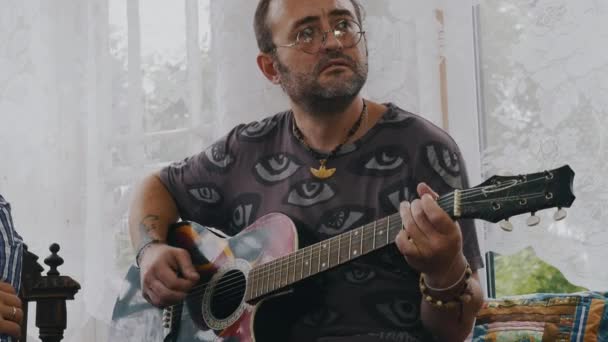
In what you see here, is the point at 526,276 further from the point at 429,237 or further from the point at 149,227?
the point at 429,237

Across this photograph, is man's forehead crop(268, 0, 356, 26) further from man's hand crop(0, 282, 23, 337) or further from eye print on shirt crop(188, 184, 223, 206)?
man's hand crop(0, 282, 23, 337)

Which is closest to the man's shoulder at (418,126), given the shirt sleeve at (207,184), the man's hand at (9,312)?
the shirt sleeve at (207,184)

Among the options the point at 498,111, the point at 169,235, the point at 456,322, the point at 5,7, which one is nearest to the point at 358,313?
the point at 456,322

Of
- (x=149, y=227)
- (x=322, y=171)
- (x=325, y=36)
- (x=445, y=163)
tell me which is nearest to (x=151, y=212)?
(x=149, y=227)

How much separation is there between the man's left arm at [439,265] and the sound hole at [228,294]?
0.34 metres

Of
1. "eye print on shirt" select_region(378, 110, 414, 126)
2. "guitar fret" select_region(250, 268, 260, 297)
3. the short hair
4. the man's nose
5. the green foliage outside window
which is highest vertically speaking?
the short hair

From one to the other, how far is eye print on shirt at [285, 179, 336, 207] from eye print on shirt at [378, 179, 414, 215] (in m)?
0.10

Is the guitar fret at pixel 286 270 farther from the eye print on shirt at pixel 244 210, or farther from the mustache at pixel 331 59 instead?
the mustache at pixel 331 59

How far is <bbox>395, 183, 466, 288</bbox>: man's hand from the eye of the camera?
1.33 metres

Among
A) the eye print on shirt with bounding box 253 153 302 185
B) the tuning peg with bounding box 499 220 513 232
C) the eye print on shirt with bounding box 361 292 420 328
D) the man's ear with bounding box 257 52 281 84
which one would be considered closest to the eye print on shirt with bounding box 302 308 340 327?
the eye print on shirt with bounding box 361 292 420 328

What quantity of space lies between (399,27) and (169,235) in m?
0.67

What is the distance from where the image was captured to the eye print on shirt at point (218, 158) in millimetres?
1845

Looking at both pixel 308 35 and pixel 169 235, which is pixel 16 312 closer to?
pixel 169 235

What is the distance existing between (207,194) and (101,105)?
0.68m
